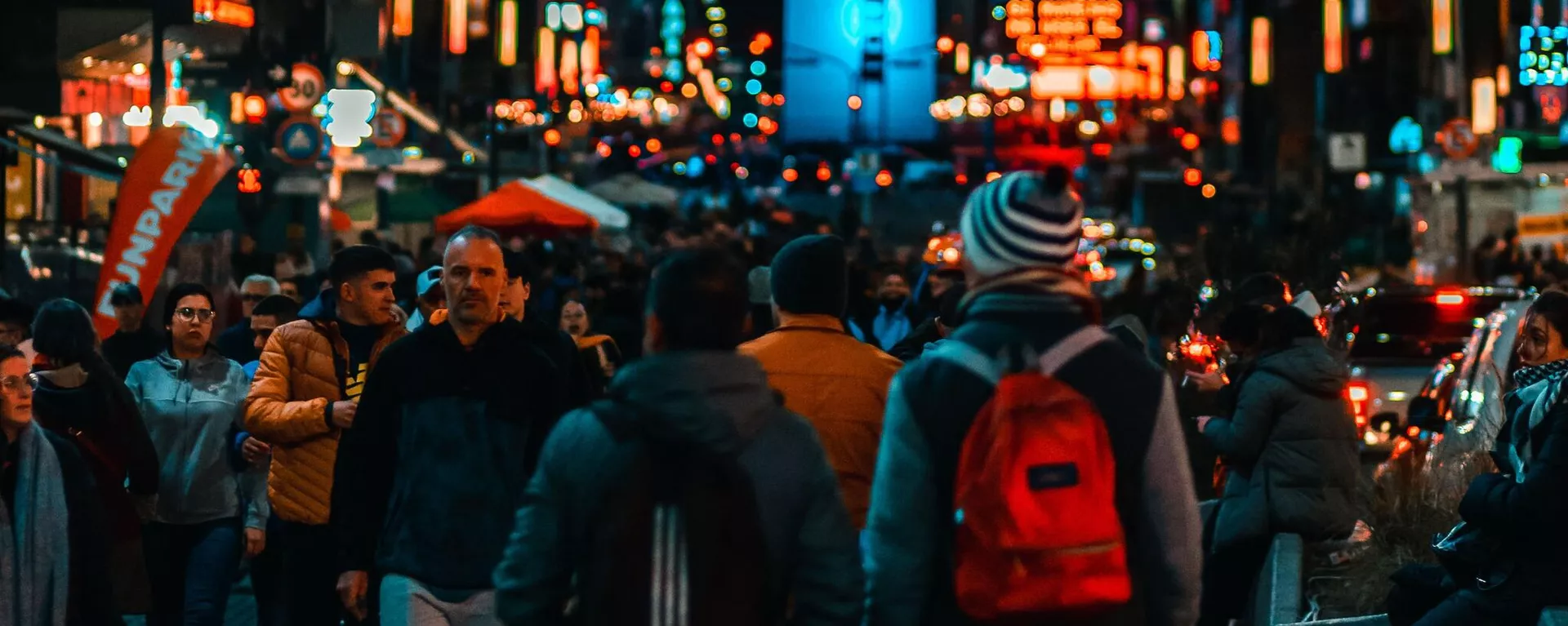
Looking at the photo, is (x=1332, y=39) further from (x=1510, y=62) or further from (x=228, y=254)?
(x=228, y=254)

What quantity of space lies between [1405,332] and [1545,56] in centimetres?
1465

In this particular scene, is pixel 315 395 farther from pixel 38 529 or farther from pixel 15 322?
pixel 15 322

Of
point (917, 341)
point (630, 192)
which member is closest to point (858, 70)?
point (630, 192)

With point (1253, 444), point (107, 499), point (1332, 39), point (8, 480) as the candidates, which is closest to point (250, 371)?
point (107, 499)

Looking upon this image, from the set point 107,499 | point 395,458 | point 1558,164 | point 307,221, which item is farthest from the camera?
point 1558,164

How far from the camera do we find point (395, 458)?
6484mm

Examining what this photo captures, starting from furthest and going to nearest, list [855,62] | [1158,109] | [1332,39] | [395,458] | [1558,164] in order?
[1158,109] < [855,62] < [1332,39] < [1558,164] < [395,458]

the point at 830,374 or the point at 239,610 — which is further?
the point at 239,610

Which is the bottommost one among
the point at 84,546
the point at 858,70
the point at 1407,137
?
the point at 84,546

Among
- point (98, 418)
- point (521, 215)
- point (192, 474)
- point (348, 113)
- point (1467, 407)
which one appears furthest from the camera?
point (348, 113)

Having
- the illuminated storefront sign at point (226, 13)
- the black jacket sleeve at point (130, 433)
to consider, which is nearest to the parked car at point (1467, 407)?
the black jacket sleeve at point (130, 433)

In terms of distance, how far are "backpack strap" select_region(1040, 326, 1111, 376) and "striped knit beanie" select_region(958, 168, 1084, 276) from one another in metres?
0.17

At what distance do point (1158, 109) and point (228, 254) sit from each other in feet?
283

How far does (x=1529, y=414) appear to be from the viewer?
6336 mm
